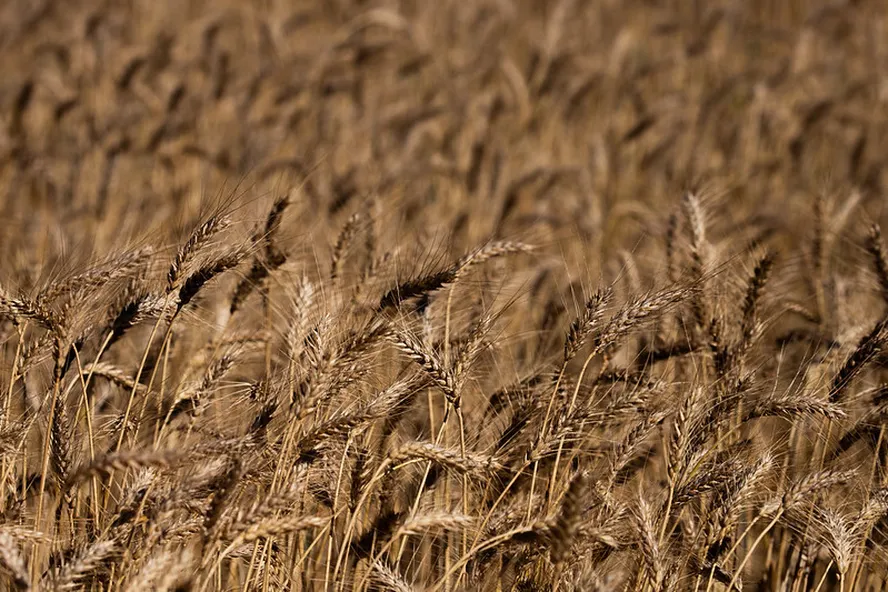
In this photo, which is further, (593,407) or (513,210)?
(513,210)

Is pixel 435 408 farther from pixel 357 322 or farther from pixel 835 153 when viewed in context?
pixel 835 153

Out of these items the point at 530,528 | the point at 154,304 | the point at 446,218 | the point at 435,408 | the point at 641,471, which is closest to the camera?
the point at 530,528

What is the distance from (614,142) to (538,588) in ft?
16.1

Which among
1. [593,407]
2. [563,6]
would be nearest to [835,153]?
[563,6]

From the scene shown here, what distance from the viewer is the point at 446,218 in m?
5.32

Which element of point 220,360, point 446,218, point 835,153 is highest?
point 220,360

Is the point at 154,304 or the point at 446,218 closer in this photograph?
the point at 154,304

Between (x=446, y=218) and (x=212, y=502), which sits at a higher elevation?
(x=212, y=502)

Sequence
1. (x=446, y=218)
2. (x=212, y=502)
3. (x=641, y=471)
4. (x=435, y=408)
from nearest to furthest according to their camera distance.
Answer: (x=212, y=502) → (x=641, y=471) → (x=435, y=408) → (x=446, y=218)

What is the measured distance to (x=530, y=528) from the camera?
193cm

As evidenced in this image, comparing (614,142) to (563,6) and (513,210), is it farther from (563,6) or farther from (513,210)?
(513,210)

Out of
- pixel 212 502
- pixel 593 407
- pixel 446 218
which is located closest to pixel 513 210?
pixel 446 218

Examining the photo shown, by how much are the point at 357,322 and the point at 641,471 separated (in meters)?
0.89

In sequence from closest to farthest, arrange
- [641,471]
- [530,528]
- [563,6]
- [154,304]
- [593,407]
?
[530,528]
[593,407]
[154,304]
[641,471]
[563,6]
